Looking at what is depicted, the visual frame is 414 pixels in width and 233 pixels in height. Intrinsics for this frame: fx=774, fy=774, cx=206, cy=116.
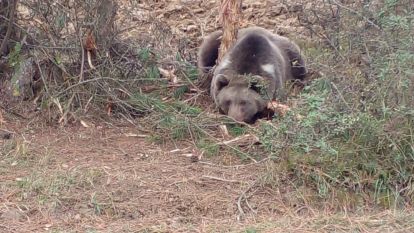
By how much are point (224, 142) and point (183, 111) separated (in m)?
1.03

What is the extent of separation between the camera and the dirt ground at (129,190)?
19.6ft

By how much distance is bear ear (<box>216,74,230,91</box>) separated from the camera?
9.34m

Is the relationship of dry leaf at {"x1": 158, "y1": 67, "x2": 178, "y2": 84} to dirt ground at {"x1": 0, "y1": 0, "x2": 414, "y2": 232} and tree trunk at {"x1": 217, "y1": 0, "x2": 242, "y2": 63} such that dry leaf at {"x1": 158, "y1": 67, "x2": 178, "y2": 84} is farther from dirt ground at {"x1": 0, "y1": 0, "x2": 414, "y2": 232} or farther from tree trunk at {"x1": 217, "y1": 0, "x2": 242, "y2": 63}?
dirt ground at {"x1": 0, "y1": 0, "x2": 414, "y2": 232}

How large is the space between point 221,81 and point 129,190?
3.06 m

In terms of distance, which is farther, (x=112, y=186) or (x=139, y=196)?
(x=112, y=186)

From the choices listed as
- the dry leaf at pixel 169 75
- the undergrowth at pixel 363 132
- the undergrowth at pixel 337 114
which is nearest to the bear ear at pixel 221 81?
the dry leaf at pixel 169 75

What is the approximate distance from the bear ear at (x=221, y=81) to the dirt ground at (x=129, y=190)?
1.49 m

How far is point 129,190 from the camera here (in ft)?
21.7

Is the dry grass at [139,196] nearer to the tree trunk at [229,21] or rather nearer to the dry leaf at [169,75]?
the dry leaf at [169,75]

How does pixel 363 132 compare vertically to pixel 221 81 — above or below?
above

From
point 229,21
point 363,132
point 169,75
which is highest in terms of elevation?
point 229,21

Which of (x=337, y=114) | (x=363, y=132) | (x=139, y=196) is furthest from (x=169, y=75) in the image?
(x=363, y=132)

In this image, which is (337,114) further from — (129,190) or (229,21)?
(229,21)

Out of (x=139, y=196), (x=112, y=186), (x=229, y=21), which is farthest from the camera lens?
(x=229, y=21)
